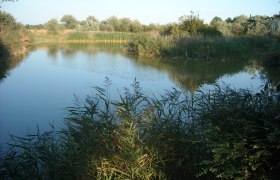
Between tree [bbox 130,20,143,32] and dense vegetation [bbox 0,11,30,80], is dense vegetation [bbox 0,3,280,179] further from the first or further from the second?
tree [bbox 130,20,143,32]

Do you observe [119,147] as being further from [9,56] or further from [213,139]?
[9,56]

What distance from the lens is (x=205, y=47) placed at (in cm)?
2188

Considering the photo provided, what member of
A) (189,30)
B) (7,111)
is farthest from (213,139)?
(189,30)

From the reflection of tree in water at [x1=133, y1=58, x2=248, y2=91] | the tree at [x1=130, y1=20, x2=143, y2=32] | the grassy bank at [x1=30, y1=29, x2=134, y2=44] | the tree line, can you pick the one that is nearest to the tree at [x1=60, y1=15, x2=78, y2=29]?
the tree line

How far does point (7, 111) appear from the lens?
29.5ft

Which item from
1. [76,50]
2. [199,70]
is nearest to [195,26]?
[199,70]

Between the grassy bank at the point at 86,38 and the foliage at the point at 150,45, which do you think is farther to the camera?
the grassy bank at the point at 86,38

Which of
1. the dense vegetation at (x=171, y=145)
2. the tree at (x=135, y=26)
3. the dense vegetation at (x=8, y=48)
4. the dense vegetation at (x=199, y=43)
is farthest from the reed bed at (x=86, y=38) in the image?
the dense vegetation at (x=171, y=145)

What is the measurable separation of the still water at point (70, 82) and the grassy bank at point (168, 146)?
1.72 metres

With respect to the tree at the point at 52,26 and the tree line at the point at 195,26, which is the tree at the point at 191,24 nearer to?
the tree line at the point at 195,26

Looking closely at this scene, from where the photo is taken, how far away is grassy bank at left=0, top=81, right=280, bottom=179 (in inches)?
122

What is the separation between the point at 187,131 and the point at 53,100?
6319 mm

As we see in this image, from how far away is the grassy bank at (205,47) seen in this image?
71.9ft

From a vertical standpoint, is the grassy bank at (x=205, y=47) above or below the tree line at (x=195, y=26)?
below
